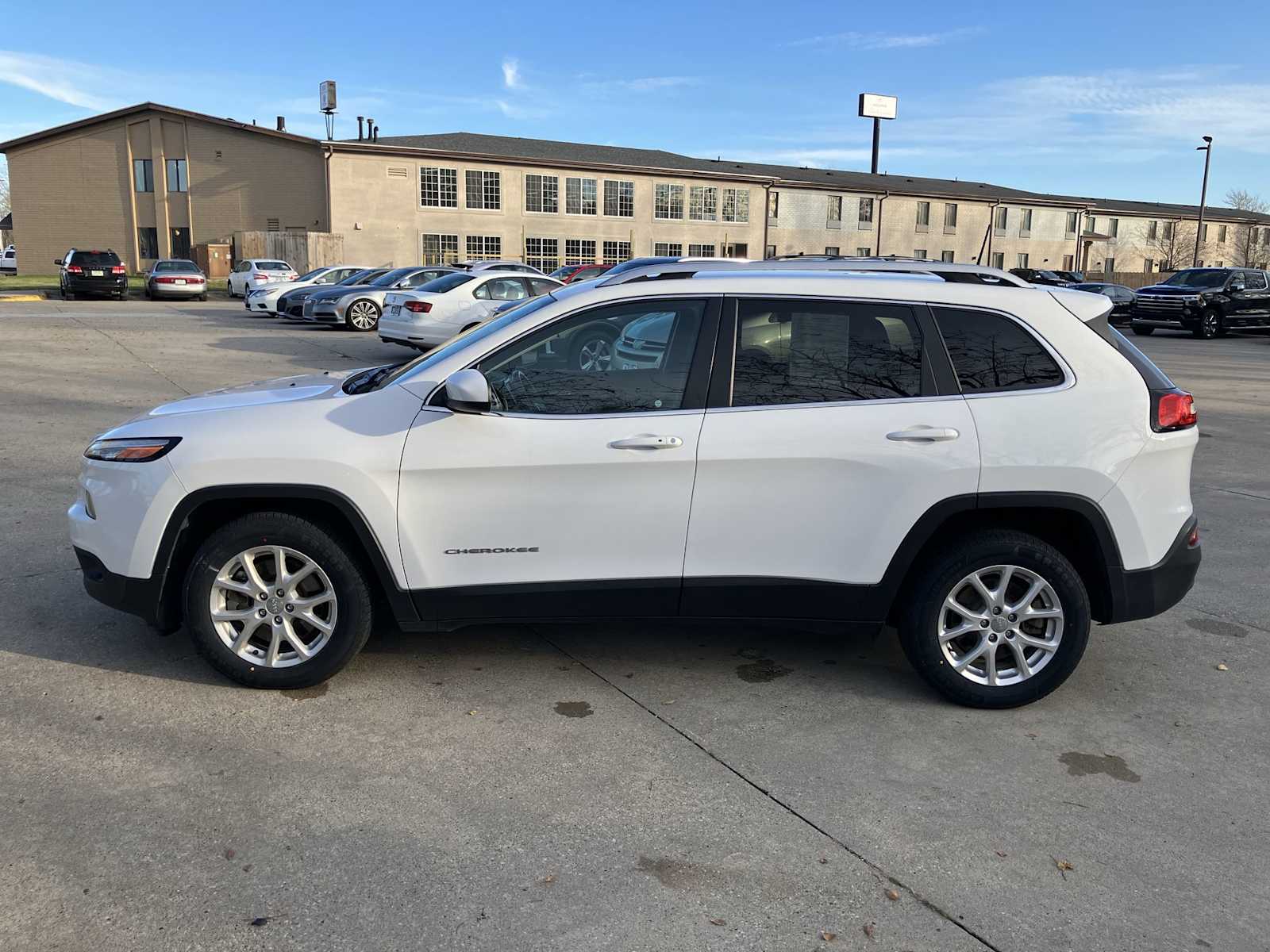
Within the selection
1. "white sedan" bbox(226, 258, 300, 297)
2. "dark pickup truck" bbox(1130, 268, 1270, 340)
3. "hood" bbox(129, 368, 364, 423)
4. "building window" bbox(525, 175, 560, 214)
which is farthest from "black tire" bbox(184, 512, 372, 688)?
"building window" bbox(525, 175, 560, 214)

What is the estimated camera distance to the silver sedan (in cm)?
3362

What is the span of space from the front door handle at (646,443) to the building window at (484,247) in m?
46.2

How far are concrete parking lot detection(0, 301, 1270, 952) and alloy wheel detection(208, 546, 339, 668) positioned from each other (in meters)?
0.21

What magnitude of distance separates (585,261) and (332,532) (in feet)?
159

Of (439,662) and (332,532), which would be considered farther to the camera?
(439,662)

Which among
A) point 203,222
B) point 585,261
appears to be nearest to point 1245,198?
point 585,261

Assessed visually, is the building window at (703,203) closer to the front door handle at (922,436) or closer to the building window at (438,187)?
the building window at (438,187)

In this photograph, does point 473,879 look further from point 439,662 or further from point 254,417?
point 254,417

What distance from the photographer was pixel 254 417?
4074 mm

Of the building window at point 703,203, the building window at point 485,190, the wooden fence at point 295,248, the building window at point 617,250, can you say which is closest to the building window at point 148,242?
the wooden fence at point 295,248

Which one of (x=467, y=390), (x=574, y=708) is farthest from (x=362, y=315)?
(x=574, y=708)

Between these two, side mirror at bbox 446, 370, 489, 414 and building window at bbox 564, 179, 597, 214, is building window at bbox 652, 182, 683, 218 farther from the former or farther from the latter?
side mirror at bbox 446, 370, 489, 414

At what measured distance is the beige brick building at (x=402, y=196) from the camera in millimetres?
46469

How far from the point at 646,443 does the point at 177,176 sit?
172 feet
